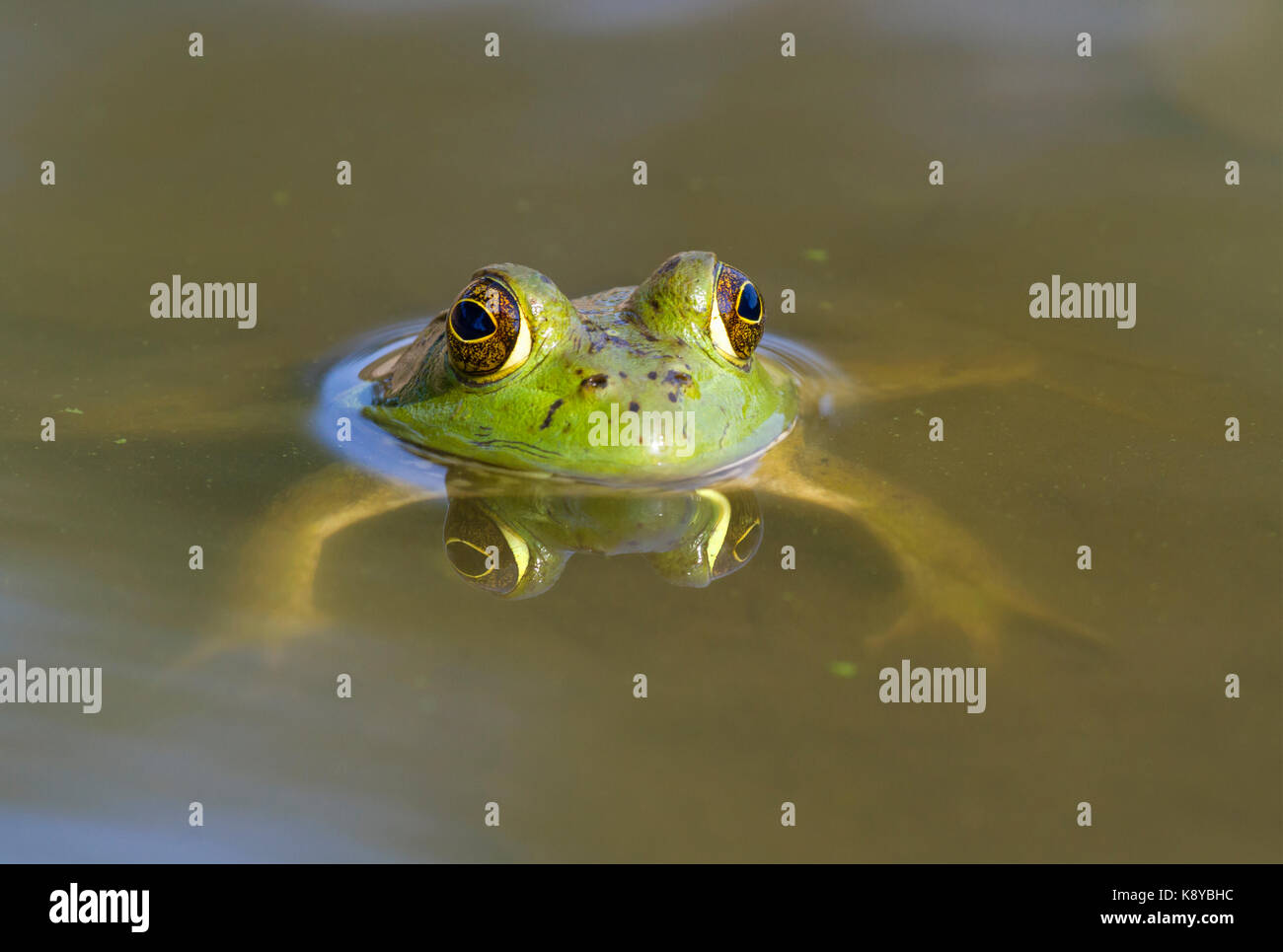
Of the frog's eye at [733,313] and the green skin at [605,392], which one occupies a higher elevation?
the frog's eye at [733,313]

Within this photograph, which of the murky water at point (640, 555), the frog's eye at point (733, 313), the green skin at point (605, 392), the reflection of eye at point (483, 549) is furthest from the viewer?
the frog's eye at point (733, 313)

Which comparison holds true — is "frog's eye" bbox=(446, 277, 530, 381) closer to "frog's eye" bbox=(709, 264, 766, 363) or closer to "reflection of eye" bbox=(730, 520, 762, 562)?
"frog's eye" bbox=(709, 264, 766, 363)

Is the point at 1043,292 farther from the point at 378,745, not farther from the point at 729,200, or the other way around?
the point at 378,745

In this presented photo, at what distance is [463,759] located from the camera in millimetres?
4141

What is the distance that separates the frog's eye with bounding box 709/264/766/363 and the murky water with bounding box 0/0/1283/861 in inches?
26.3

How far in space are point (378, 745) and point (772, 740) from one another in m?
1.22

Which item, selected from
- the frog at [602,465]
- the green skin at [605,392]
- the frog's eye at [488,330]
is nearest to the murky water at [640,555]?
the frog at [602,465]

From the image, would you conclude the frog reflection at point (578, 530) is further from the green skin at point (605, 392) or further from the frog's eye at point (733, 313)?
the frog's eye at point (733, 313)

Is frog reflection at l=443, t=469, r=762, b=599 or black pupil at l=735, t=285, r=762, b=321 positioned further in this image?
black pupil at l=735, t=285, r=762, b=321

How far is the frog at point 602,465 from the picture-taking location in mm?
5051

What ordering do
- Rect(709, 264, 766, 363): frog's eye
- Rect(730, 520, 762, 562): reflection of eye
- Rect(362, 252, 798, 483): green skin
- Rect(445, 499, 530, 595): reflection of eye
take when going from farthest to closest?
Rect(709, 264, 766, 363): frog's eye
Rect(362, 252, 798, 483): green skin
Rect(730, 520, 762, 562): reflection of eye
Rect(445, 499, 530, 595): reflection of eye

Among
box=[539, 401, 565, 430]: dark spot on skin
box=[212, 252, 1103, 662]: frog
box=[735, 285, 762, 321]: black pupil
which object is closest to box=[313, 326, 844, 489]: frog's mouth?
box=[212, 252, 1103, 662]: frog

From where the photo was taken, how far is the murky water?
13.2 ft

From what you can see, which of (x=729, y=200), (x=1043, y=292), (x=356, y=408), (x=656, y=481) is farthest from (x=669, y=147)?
(x=656, y=481)
